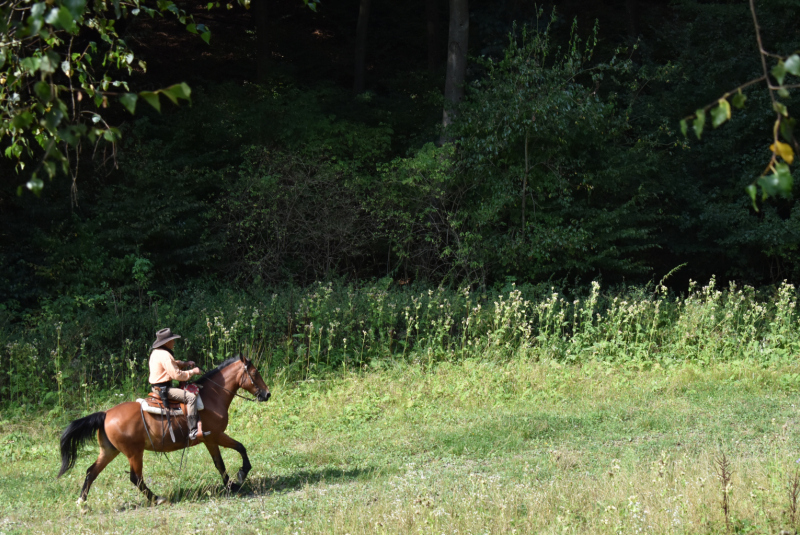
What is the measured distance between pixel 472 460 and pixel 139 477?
3.41 meters

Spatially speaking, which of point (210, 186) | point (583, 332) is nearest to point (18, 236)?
point (210, 186)

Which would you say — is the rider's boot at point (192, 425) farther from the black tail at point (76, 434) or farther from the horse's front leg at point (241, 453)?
the black tail at point (76, 434)

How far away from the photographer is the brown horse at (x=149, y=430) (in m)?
6.59

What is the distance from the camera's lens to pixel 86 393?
10156 millimetres

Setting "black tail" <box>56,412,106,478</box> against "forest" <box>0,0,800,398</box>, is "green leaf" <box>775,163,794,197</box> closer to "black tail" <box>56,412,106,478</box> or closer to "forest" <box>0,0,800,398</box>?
"black tail" <box>56,412,106,478</box>

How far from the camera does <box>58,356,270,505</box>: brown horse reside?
659 centimetres

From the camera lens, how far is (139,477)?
6.79m

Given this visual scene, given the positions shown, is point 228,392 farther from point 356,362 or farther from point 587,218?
point 587,218

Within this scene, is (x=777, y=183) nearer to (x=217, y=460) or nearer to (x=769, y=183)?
(x=769, y=183)

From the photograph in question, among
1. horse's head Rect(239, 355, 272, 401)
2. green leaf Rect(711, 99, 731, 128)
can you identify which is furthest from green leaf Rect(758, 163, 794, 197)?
horse's head Rect(239, 355, 272, 401)

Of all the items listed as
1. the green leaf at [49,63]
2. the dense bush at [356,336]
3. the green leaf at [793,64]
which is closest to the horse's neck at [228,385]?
the dense bush at [356,336]

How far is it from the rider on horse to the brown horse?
10 cm

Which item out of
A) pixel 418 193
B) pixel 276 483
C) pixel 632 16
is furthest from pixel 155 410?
pixel 632 16

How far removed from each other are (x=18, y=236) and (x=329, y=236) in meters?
6.64
